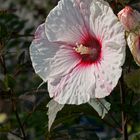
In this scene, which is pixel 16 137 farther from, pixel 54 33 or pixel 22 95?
pixel 54 33

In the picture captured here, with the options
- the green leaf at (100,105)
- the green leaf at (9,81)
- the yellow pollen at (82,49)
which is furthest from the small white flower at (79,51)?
the green leaf at (9,81)

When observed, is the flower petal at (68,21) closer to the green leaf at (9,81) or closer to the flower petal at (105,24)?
the flower petal at (105,24)

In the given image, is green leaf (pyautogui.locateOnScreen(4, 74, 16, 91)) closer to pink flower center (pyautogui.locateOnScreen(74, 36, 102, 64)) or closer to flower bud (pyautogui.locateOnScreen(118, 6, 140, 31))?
pink flower center (pyautogui.locateOnScreen(74, 36, 102, 64))

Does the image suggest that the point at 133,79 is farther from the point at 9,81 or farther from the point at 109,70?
the point at 9,81

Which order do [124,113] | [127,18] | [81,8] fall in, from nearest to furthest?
[127,18] < [81,8] < [124,113]

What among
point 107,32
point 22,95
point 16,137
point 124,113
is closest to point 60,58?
point 107,32

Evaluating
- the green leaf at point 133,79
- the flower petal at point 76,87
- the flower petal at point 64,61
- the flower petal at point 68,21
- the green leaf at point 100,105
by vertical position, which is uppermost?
the flower petal at point 68,21

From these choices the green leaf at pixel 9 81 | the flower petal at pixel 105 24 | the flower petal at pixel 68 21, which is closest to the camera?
the flower petal at pixel 105 24
